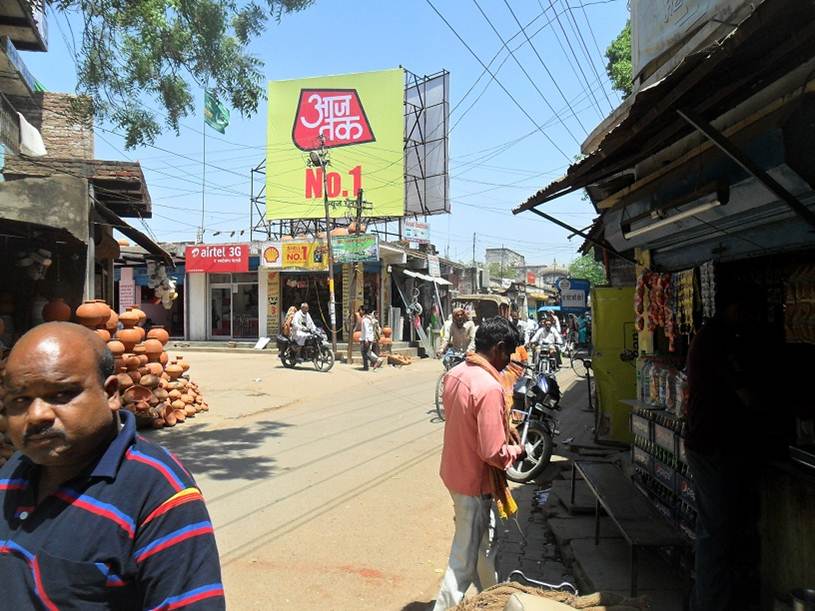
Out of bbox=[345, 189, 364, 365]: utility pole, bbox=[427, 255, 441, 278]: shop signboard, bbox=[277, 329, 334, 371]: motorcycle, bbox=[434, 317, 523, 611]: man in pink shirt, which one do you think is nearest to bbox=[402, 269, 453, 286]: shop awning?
bbox=[427, 255, 441, 278]: shop signboard

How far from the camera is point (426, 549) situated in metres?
4.73

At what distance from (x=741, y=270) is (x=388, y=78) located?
23.3 m

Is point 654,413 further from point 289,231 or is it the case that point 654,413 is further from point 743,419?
point 289,231

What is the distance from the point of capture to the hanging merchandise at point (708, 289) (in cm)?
452

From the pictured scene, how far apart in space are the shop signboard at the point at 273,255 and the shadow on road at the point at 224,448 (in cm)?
1397

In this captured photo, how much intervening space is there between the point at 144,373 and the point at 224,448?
193cm

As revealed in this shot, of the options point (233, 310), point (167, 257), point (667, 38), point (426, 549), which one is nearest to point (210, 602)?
point (426, 549)

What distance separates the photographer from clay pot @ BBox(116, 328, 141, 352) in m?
8.55

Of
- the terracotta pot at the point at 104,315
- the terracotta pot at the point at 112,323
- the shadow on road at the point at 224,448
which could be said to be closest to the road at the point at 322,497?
the shadow on road at the point at 224,448

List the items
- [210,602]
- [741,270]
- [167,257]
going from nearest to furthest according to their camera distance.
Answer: [210,602], [741,270], [167,257]

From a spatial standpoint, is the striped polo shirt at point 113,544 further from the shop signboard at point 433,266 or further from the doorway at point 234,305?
the shop signboard at point 433,266

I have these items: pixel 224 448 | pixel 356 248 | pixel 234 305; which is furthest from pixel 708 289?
pixel 234 305

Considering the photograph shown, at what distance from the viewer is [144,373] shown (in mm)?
8938

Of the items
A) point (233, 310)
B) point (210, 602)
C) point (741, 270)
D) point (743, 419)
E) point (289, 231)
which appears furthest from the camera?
point (289, 231)
